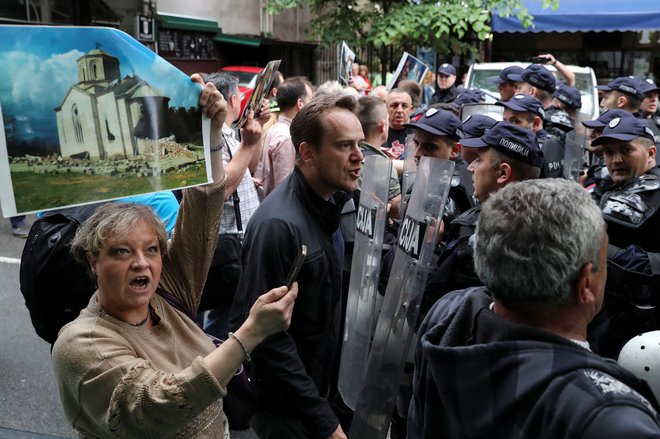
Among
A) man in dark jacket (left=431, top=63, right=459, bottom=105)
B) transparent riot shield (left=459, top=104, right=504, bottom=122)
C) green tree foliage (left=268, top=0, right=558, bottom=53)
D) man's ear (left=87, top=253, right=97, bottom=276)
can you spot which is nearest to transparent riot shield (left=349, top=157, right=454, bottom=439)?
man's ear (left=87, top=253, right=97, bottom=276)

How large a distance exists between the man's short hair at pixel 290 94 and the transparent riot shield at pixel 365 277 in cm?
321

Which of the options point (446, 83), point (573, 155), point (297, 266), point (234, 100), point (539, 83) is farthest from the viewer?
point (446, 83)

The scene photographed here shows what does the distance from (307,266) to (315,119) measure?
628 mm

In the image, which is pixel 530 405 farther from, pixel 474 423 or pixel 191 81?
pixel 191 81

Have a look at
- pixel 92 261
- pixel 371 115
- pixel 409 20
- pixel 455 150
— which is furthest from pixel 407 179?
pixel 409 20

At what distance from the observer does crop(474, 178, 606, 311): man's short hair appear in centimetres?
146

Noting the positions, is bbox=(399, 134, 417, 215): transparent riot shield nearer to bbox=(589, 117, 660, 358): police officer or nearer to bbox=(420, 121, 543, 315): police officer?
bbox=(420, 121, 543, 315): police officer

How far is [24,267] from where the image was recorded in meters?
2.84

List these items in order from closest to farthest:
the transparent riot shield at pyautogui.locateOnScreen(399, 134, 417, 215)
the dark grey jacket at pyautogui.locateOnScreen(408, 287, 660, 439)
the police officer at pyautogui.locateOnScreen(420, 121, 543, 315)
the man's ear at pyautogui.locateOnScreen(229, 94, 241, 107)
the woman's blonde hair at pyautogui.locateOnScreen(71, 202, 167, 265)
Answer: the dark grey jacket at pyautogui.locateOnScreen(408, 287, 660, 439) < the woman's blonde hair at pyautogui.locateOnScreen(71, 202, 167, 265) < the police officer at pyautogui.locateOnScreen(420, 121, 543, 315) < the transparent riot shield at pyautogui.locateOnScreen(399, 134, 417, 215) < the man's ear at pyautogui.locateOnScreen(229, 94, 241, 107)

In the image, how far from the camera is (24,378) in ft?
15.3

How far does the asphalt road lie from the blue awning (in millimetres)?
11653

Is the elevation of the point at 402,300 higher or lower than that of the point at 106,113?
lower

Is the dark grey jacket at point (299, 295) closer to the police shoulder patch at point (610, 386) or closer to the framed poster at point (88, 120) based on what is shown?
the framed poster at point (88, 120)

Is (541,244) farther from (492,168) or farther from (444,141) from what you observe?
(444,141)
